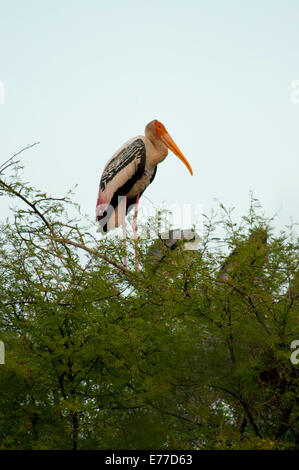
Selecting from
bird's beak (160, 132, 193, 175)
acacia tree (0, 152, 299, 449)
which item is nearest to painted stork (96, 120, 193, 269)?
bird's beak (160, 132, 193, 175)

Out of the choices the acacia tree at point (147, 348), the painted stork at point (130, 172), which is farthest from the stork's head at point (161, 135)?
the acacia tree at point (147, 348)

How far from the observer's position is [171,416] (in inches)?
198

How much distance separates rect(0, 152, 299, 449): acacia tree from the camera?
480 centimetres

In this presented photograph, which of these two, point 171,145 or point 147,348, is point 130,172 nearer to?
point 171,145

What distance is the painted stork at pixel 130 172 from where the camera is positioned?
905 centimetres

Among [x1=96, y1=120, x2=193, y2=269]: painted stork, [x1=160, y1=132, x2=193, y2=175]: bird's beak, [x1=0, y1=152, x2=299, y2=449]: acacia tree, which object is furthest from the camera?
[x1=160, y1=132, x2=193, y2=175]: bird's beak

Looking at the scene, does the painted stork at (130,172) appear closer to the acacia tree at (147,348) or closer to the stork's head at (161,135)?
the stork's head at (161,135)

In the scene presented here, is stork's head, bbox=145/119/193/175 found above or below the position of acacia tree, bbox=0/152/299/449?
above

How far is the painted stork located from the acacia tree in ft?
9.94

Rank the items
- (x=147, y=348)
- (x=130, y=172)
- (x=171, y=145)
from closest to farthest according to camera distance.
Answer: (x=147, y=348), (x=130, y=172), (x=171, y=145)

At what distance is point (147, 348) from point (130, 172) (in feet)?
13.1

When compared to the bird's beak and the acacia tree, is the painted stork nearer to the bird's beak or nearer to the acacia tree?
the bird's beak

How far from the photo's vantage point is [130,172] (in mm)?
9031

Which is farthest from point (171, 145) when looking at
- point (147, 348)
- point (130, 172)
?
point (147, 348)
